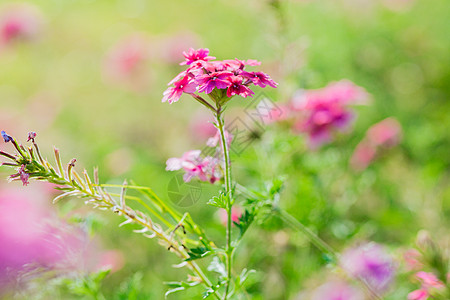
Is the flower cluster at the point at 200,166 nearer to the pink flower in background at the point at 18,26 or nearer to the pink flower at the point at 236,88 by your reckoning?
the pink flower at the point at 236,88

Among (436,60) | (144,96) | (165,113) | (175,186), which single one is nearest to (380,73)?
(436,60)

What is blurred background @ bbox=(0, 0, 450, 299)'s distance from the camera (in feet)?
4.66

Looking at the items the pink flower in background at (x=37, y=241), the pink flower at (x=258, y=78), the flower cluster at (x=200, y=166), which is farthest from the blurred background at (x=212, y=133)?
the pink flower at (x=258, y=78)

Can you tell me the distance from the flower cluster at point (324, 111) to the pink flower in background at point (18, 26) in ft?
9.02

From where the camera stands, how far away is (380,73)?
130 inches

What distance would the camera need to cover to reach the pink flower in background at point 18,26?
3.47 meters

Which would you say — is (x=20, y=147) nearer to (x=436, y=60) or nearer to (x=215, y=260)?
(x=215, y=260)

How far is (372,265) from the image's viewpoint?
59.8 inches

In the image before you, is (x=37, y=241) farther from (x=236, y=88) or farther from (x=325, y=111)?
(x=325, y=111)

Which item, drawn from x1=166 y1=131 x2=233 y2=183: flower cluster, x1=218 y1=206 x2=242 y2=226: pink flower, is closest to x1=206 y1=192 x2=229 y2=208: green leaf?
x1=166 y1=131 x2=233 y2=183: flower cluster

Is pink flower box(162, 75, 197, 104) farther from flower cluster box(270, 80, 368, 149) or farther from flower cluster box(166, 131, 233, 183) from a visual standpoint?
flower cluster box(270, 80, 368, 149)

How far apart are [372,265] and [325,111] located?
1.81ft

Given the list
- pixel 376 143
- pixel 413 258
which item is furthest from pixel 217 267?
pixel 376 143

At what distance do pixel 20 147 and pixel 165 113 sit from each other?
2.95 m
